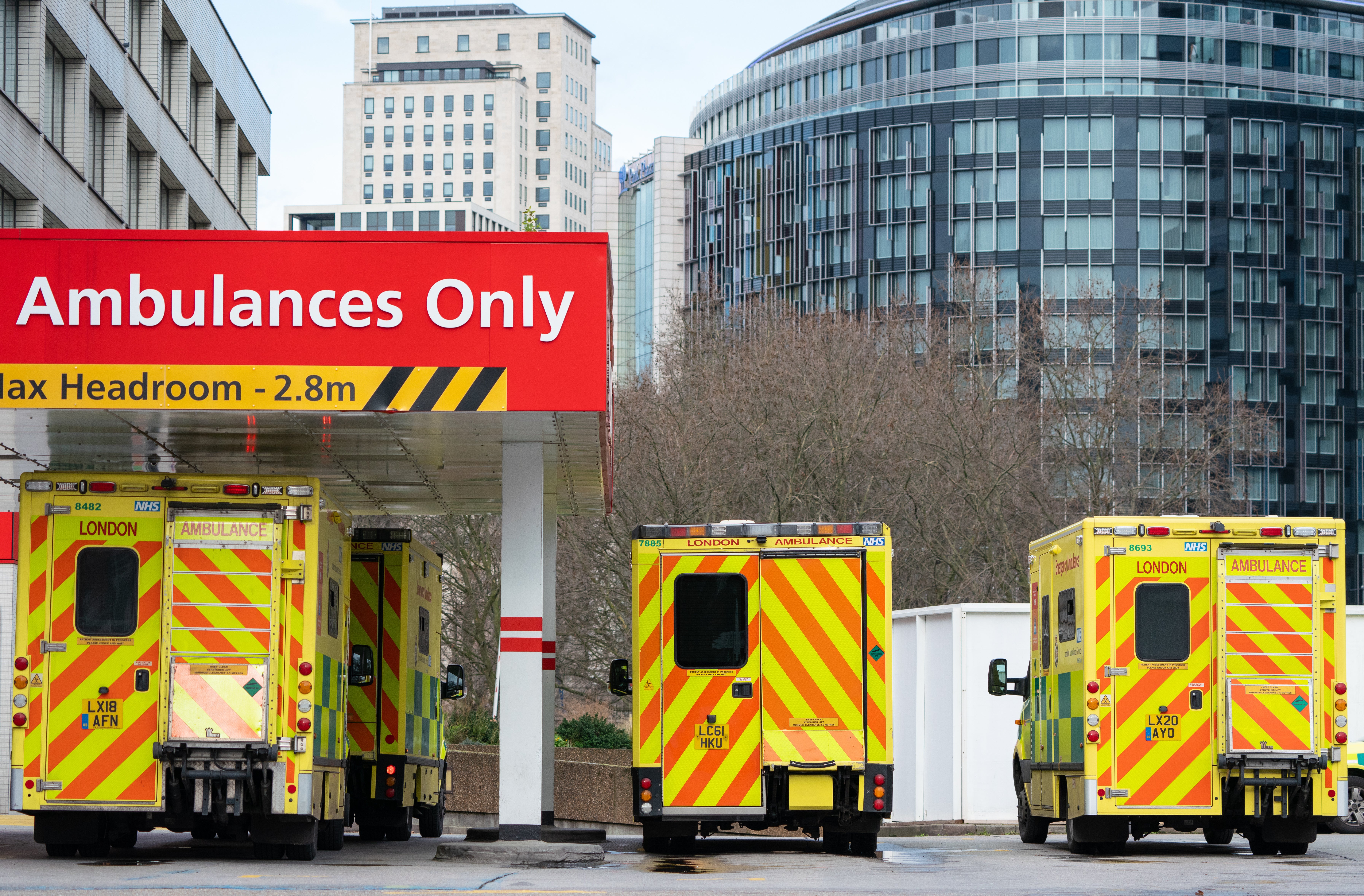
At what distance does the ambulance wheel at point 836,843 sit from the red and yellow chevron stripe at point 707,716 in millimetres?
1586

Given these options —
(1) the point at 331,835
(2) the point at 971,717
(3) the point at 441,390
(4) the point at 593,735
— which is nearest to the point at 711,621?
(3) the point at 441,390

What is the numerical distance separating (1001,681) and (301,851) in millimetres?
6929

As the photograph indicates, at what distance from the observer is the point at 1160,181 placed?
83000 mm

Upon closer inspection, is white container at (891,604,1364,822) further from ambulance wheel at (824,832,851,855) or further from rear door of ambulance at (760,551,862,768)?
rear door of ambulance at (760,551,862,768)

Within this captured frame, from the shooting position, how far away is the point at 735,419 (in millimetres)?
37938

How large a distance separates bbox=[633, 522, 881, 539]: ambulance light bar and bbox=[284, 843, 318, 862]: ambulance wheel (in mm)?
3670

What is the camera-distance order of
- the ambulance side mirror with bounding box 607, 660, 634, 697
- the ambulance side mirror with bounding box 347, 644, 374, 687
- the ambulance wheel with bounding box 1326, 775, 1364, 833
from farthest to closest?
A: the ambulance wheel with bounding box 1326, 775, 1364, 833
the ambulance side mirror with bounding box 607, 660, 634, 697
the ambulance side mirror with bounding box 347, 644, 374, 687

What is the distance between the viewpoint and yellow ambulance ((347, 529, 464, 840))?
17109 mm

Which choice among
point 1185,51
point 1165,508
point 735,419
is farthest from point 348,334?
point 1185,51

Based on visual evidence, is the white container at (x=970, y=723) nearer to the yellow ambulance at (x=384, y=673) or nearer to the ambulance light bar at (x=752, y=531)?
the ambulance light bar at (x=752, y=531)

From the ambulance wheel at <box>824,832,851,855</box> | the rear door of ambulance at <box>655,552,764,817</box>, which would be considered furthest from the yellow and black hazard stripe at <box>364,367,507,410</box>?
the ambulance wheel at <box>824,832,851,855</box>

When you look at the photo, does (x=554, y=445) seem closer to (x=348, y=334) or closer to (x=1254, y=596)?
(x=348, y=334)

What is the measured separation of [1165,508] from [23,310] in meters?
37.8

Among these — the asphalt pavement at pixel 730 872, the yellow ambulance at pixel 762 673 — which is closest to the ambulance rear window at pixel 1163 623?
the asphalt pavement at pixel 730 872
